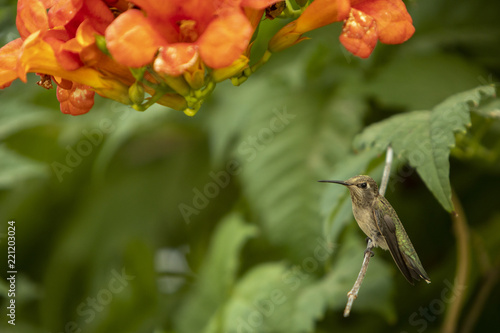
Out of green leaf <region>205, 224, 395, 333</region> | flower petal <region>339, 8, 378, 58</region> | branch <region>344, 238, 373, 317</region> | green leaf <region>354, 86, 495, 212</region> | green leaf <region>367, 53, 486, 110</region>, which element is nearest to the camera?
branch <region>344, 238, 373, 317</region>

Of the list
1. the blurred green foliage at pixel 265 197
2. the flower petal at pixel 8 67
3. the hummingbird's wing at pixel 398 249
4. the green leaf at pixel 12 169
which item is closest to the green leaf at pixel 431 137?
the blurred green foliage at pixel 265 197

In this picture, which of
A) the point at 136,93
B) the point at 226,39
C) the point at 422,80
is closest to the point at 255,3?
the point at 226,39

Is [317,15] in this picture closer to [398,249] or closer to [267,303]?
[398,249]

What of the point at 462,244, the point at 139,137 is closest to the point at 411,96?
the point at 462,244

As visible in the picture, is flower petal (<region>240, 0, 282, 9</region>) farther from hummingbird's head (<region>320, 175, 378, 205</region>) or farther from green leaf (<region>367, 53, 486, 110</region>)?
green leaf (<region>367, 53, 486, 110</region>)

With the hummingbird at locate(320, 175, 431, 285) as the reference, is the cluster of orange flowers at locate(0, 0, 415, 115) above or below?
above

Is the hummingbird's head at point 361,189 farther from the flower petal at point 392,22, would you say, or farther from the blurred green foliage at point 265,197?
the blurred green foliage at point 265,197

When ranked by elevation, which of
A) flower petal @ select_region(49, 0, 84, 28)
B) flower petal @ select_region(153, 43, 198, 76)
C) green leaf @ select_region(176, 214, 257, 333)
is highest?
flower petal @ select_region(49, 0, 84, 28)

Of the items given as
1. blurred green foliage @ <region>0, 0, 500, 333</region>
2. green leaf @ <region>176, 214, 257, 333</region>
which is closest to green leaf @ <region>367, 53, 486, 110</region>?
blurred green foliage @ <region>0, 0, 500, 333</region>
